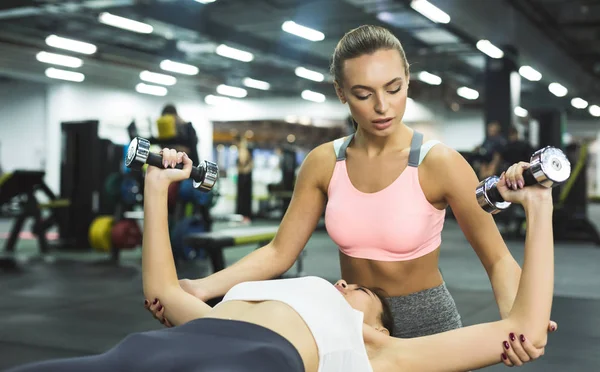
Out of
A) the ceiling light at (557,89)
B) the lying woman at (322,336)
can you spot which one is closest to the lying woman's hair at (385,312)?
the lying woman at (322,336)

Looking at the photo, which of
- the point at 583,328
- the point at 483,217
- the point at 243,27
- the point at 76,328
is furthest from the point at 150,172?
the point at 243,27

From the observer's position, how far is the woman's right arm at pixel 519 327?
1.43 metres

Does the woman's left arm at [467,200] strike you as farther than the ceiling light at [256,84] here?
No

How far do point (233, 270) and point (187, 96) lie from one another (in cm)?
1611

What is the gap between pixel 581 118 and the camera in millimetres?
23234

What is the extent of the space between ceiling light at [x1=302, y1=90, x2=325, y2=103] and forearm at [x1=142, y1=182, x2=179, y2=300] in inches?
600

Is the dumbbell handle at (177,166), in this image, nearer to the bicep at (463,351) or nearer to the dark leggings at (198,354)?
the dark leggings at (198,354)

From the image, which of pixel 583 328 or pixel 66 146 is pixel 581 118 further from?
pixel 583 328

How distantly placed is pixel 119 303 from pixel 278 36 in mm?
8862

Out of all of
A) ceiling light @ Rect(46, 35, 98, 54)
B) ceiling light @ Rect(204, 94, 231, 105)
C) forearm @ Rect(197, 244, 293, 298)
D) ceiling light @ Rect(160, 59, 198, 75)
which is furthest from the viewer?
ceiling light @ Rect(204, 94, 231, 105)

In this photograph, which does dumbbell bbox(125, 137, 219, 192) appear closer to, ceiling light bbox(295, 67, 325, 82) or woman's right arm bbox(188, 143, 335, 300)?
woman's right arm bbox(188, 143, 335, 300)

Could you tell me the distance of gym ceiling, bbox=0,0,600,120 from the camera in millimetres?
9523

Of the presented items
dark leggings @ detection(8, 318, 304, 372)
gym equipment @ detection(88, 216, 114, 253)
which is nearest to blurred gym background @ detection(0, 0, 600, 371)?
gym equipment @ detection(88, 216, 114, 253)

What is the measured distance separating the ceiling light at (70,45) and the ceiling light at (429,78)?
22.3 ft
